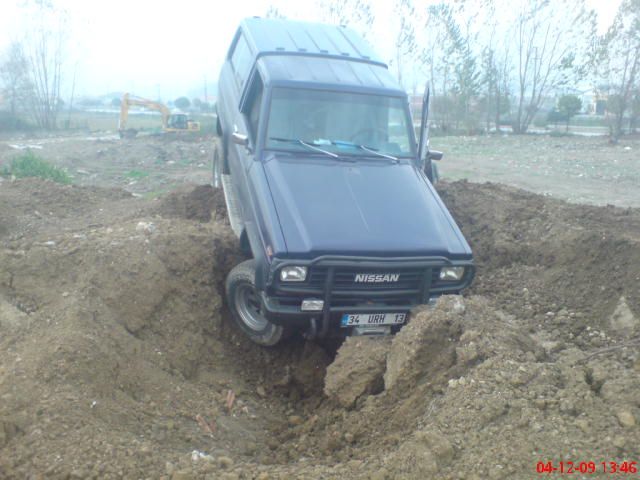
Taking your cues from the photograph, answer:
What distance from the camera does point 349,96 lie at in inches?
250

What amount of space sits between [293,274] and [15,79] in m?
34.6

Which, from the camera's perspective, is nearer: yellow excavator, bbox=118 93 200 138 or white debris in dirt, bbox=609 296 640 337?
white debris in dirt, bbox=609 296 640 337

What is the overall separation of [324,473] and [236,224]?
11.6ft

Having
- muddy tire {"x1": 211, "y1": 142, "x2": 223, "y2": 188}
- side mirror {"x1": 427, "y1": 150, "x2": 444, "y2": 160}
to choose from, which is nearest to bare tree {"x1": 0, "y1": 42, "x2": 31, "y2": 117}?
muddy tire {"x1": 211, "y1": 142, "x2": 223, "y2": 188}

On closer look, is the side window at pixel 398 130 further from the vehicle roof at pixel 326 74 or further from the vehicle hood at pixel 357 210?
the vehicle hood at pixel 357 210

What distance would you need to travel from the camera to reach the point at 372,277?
5.03 metres

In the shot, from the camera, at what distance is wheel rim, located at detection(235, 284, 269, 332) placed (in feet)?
18.7

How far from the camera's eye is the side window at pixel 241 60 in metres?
7.41

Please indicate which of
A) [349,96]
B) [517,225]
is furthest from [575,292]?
[349,96]

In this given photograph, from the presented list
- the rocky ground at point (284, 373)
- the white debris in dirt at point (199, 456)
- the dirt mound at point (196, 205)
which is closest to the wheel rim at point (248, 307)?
the rocky ground at point (284, 373)

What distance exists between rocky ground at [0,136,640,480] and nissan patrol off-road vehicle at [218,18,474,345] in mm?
362

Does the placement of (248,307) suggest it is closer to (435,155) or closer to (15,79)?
(435,155)
